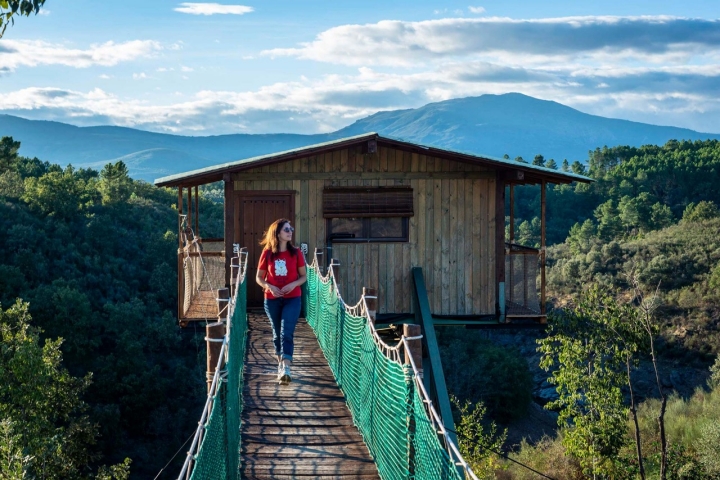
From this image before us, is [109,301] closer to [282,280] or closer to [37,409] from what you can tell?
[37,409]

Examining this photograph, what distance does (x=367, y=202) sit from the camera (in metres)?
→ 15.3

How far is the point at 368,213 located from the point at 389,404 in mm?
8212

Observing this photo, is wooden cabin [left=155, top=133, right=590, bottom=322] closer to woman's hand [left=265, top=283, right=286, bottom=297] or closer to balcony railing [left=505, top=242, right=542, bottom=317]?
balcony railing [left=505, top=242, right=542, bottom=317]

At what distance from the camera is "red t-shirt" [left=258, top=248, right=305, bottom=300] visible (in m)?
9.61

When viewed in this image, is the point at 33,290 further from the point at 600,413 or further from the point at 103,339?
the point at 600,413

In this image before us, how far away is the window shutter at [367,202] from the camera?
15.3 meters

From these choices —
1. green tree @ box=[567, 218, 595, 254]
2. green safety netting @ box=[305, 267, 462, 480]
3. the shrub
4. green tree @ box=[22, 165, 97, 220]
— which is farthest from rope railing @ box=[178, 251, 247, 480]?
green tree @ box=[567, 218, 595, 254]

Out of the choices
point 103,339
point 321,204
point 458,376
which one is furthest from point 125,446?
point 321,204

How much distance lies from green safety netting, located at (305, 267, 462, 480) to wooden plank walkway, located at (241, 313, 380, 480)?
163 mm

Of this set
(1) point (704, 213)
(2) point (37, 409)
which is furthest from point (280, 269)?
(1) point (704, 213)

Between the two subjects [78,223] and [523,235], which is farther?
[523,235]

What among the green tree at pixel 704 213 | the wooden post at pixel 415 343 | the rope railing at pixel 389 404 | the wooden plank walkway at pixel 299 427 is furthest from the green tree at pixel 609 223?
the wooden post at pixel 415 343

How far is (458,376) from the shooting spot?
36.7 meters

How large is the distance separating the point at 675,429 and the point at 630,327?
7754 millimetres
